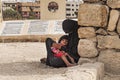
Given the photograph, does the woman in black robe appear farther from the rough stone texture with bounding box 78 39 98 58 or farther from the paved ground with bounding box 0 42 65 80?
the rough stone texture with bounding box 78 39 98 58

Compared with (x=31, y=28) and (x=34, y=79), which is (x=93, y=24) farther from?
(x=31, y=28)

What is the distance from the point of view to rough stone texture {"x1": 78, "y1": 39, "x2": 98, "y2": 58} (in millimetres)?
5176

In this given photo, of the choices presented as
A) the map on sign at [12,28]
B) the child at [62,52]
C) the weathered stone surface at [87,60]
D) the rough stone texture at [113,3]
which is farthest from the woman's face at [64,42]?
the map on sign at [12,28]

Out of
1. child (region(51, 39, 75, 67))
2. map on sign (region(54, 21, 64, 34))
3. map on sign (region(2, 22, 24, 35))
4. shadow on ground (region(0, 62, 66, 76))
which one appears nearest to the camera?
shadow on ground (region(0, 62, 66, 76))

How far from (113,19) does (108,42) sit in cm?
34

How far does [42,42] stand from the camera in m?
10.7

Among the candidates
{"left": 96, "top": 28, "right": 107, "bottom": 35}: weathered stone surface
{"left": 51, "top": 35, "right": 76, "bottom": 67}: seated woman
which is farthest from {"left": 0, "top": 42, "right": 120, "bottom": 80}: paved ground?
{"left": 96, "top": 28, "right": 107, "bottom": 35}: weathered stone surface

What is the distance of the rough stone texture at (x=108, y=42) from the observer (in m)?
5.05

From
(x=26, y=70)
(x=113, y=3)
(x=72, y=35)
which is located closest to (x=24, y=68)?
(x=26, y=70)

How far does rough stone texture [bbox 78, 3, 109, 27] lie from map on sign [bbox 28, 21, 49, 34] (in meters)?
5.64

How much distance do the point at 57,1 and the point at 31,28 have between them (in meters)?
2.75

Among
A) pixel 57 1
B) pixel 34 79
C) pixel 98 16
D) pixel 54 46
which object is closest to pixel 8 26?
pixel 57 1

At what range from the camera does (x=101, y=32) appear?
16.9 ft

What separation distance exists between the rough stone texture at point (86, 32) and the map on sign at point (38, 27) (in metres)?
5.58
